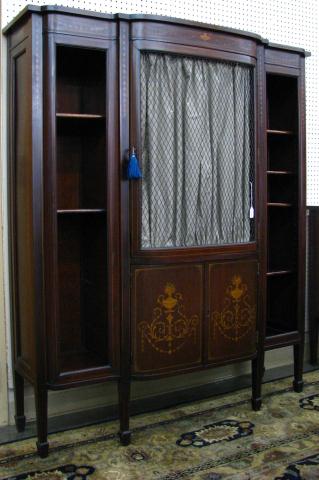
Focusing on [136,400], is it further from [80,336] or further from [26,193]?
[26,193]

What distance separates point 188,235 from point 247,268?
39cm

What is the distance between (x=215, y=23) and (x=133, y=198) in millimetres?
1366

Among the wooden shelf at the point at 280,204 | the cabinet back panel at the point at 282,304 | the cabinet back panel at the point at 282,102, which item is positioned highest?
the cabinet back panel at the point at 282,102

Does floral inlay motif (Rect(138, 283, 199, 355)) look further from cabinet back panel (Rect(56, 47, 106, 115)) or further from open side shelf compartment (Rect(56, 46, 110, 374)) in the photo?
cabinet back panel (Rect(56, 47, 106, 115))

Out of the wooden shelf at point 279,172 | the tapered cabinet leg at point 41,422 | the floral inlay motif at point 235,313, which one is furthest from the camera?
the wooden shelf at point 279,172

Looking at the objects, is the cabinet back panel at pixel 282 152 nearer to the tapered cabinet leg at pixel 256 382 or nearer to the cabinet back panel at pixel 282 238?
the cabinet back panel at pixel 282 238

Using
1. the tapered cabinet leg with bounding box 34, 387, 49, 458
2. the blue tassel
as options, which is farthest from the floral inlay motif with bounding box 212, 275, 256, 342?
the tapered cabinet leg with bounding box 34, 387, 49, 458

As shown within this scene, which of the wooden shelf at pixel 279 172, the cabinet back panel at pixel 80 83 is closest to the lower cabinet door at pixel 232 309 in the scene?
the wooden shelf at pixel 279 172

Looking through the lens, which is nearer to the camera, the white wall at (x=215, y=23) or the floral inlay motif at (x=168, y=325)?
the floral inlay motif at (x=168, y=325)

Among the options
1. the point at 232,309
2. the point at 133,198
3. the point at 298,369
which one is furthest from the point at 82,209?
the point at 298,369

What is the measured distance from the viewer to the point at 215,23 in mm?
3186

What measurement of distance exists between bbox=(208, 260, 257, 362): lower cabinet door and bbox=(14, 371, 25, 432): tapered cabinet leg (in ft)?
3.08

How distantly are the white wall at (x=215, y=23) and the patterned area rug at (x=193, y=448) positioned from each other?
0.72ft

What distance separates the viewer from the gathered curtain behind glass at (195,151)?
2.53 meters
